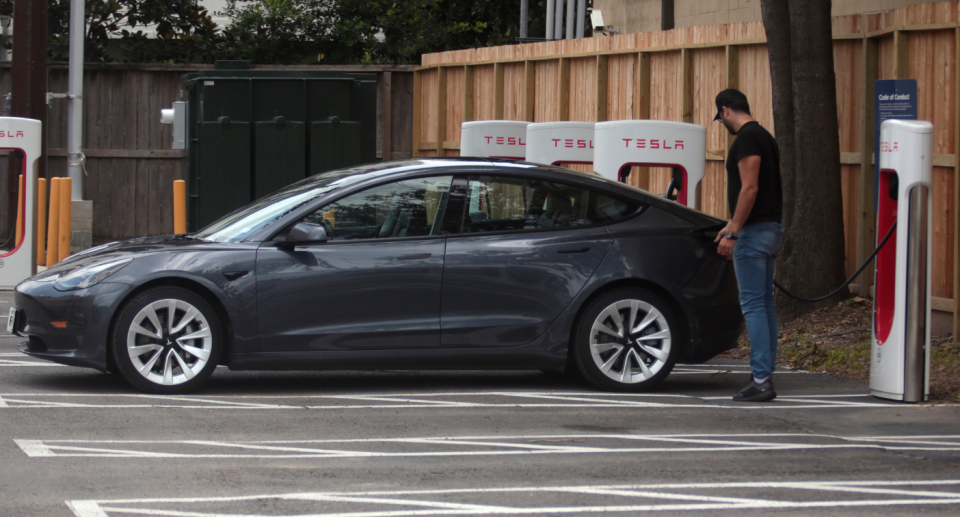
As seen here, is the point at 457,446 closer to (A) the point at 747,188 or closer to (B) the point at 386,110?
(A) the point at 747,188

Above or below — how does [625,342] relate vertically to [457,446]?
above

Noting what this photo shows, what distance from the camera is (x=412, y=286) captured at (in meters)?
7.14

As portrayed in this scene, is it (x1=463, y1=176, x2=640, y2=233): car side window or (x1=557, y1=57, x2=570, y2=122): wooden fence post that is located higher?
(x1=557, y1=57, x2=570, y2=122): wooden fence post

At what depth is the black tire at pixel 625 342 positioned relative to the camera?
735cm

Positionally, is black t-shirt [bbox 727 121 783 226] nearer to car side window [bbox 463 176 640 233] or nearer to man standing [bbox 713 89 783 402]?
man standing [bbox 713 89 783 402]

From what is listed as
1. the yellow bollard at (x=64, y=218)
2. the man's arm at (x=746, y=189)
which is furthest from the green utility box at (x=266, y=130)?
the man's arm at (x=746, y=189)

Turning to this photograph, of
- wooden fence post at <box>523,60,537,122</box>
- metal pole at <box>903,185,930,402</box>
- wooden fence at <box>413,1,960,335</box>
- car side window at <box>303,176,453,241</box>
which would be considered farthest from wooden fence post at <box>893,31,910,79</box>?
wooden fence post at <box>523,60,537,122</box>

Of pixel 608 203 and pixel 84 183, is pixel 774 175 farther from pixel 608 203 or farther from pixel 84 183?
pixel 84 183

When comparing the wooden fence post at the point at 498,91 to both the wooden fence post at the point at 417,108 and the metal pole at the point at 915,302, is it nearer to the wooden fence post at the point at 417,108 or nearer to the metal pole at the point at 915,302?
the wooden fence post at the point at 417,108

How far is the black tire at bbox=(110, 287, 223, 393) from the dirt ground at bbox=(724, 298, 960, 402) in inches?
169

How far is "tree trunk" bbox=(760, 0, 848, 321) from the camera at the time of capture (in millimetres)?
9453

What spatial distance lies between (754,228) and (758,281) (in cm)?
32

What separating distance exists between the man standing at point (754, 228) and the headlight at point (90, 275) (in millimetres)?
3609

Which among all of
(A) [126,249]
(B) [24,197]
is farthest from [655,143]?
(B) [24,197]
